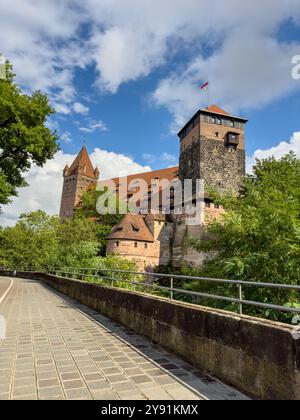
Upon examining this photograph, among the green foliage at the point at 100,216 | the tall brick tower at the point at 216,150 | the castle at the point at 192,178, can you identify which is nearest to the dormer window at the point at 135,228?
the castle at the point at 192,178

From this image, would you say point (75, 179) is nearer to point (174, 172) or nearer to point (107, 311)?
point (174, 172)

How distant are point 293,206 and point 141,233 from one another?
3754 cm

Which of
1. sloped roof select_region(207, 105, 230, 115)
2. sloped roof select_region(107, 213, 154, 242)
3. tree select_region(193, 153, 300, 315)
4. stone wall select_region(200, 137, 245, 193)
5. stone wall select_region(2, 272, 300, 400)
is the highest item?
sloped roof select_region(207, 105, 230, 115)

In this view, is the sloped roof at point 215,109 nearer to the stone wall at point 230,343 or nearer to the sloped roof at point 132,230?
the sloped roof at point 132,230

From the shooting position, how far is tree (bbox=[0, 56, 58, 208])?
55.0 ft

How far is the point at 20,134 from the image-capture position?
17.5 meters

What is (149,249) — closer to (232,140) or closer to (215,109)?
(232,140)

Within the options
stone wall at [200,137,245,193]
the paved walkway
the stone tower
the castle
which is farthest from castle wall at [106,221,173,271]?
the stone tower

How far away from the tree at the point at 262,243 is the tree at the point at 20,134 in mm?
11132

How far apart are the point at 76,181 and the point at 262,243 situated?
3368 inches

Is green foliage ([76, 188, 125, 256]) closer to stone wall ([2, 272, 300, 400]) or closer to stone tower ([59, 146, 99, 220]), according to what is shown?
stone tower ([59, 146, 99, 220])

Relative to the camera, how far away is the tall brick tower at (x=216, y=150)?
47750 mm

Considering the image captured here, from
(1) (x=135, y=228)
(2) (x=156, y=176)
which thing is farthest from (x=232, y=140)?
(2) (x=156, y=176)

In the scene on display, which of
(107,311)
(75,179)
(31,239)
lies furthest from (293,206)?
(75,179)
